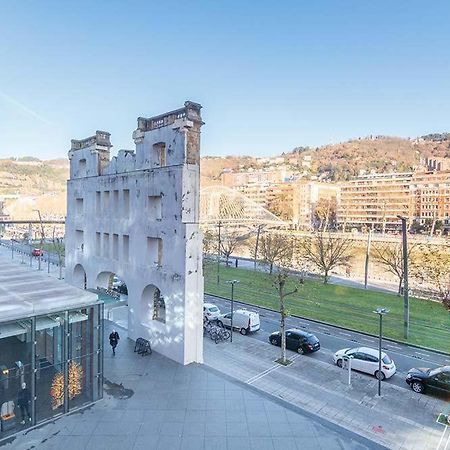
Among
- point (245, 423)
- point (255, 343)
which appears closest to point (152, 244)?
point (255, 343)

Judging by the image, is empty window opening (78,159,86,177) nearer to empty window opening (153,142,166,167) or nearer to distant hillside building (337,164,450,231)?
empty window opening (153,142,166,167)

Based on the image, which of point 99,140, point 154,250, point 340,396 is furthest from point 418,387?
point 99,140

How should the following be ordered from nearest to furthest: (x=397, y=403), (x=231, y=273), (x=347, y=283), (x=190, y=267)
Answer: (x=397, y=403) → (x=190, y=267) → (x=347, y=283) → (x=231, y=273)

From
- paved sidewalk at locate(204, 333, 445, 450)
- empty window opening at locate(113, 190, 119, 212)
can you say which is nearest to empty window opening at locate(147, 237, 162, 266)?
empty window opening at locate(113, 190, 119, 212)

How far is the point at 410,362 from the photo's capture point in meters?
21.8

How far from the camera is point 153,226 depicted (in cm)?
2211

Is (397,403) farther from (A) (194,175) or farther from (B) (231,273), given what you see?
(B) (231,273)

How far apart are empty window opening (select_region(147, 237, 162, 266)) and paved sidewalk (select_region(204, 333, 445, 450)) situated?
6461 mm

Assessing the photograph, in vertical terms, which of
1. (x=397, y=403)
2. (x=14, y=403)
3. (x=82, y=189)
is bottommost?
(x=397, y=403)

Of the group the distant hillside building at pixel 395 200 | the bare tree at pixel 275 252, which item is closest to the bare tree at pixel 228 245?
the bare tree at pixel 275 252

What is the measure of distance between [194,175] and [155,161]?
11.5ft

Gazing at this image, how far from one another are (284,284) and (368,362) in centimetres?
1624

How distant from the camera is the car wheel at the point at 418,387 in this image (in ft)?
58.7

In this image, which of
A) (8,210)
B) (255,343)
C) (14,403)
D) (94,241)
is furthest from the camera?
(8,210)
